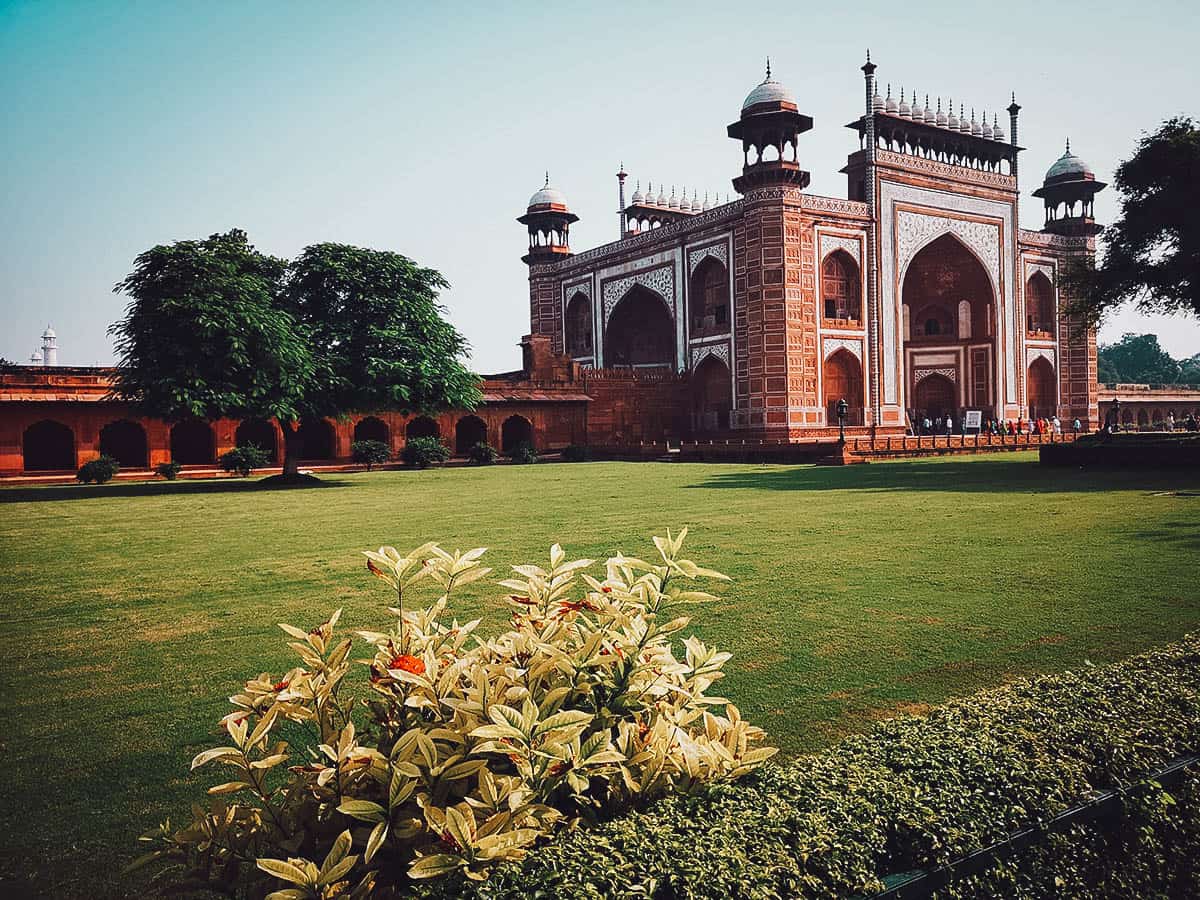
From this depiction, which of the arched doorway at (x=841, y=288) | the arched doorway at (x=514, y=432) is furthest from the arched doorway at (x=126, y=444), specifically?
the arched doorway at (x=841, y=288)

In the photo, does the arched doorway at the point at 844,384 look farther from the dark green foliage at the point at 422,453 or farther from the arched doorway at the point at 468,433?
the dark green foliage at the point at 422,453

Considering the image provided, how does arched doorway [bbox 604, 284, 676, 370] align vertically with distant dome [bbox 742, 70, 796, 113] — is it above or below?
below

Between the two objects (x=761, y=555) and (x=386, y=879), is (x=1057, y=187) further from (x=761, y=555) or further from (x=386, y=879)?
(x=386, y=879)

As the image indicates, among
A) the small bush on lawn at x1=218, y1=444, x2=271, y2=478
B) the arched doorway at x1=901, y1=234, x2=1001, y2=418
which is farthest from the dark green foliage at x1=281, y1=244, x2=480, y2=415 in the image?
the arched doorway at x1=901, y1=234, x2=1001, y2=418

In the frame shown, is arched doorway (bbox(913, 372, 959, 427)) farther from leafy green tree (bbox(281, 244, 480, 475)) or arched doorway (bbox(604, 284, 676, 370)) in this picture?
leafy green tree (bbox(281, 244, 480, 475))

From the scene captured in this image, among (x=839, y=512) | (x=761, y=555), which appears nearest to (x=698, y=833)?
(x=761, y=555)

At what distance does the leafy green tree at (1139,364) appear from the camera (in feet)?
235

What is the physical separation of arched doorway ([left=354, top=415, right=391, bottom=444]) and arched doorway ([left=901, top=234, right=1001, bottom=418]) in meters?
21.3

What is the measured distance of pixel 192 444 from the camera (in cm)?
2538

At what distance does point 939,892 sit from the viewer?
5.10ft

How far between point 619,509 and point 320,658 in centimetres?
826

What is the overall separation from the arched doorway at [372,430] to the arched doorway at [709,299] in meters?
12.7

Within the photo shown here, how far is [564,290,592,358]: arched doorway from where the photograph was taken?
127 ft

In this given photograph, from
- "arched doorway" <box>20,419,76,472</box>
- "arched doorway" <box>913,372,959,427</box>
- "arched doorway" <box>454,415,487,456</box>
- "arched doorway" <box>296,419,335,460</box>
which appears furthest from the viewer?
"arched doorway" <box>913,372,959,427</box>
